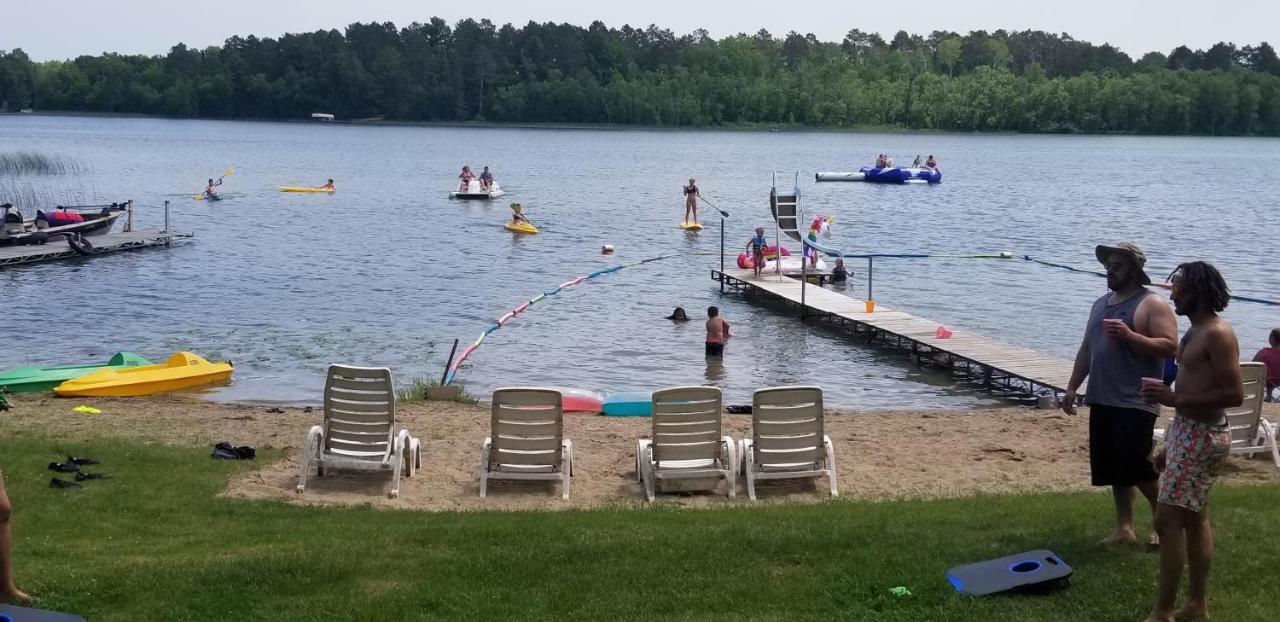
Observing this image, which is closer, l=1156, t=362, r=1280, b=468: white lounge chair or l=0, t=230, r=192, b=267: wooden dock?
l=1156, t=362, r=1280, b=468: white lounge chair

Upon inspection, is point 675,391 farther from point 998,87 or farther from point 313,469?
point 998,87

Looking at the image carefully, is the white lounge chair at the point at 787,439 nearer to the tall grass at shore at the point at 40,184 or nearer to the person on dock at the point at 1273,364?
the person on dock at the point at 1273,364

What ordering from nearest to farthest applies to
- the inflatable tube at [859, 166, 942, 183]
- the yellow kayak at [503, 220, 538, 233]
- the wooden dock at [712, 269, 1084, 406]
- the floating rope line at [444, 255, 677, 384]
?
the wooden dock at [712, 269, 1084, 406]
the floating rope line at [444, 255, 677, 384]
the yellow kayak at [503, 220, 538, 233]
the inflatable tube at [859, 166, 942, 183]

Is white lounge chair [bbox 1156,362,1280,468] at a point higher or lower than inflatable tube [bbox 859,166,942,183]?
lower

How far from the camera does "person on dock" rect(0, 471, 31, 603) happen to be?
6.75 metres

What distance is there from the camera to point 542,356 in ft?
76.2

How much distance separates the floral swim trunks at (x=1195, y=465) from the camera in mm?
6344

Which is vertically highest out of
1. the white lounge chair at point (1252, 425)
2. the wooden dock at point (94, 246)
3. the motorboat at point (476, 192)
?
the motorboat at point (476, 192)

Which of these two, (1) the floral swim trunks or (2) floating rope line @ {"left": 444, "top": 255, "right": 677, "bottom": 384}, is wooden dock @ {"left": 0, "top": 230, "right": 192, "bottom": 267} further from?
(1) the floral swim trunks

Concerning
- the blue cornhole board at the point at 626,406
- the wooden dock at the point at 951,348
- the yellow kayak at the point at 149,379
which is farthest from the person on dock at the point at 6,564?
the wooden dock at the point at 951,348

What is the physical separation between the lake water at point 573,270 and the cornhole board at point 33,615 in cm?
1253

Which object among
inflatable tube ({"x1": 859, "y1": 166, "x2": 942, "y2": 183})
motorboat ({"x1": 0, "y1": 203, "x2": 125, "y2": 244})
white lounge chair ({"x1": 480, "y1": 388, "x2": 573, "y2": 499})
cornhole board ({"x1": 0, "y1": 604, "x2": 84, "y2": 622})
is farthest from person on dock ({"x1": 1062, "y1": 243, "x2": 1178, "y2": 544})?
inflatable tube ({"x1": 859, "y1": 166, "x2": 942, "y2": 183})

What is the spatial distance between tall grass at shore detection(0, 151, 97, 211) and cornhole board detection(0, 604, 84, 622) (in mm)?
45806

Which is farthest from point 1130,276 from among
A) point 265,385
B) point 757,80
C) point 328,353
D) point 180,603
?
point 757,80
